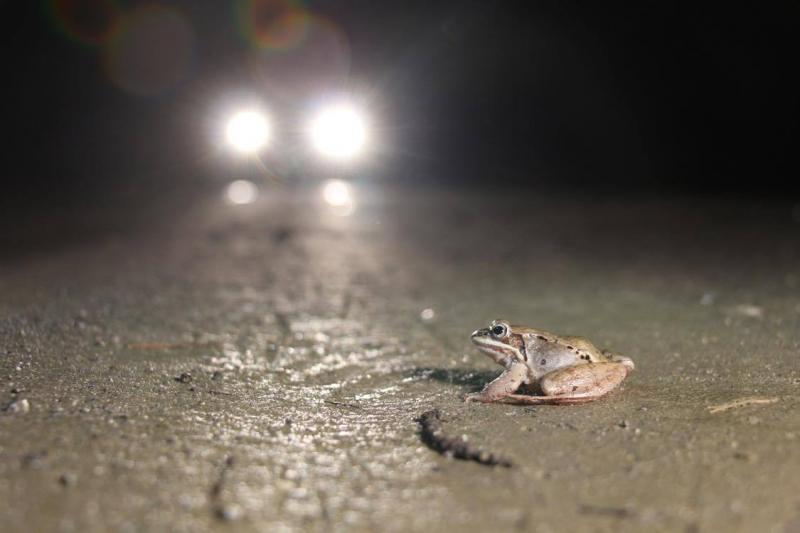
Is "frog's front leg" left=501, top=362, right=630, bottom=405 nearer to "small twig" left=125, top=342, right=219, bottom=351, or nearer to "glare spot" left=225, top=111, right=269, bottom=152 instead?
"small twig" left=125, top=342, right=219, bottom=351

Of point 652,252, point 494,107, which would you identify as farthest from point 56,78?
point 652,252

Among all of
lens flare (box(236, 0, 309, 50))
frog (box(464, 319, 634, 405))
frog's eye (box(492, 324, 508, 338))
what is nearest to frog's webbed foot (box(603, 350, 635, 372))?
frog (box(464, 319, 634, 405))

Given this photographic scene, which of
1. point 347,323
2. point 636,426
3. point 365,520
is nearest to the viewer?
point 365,520

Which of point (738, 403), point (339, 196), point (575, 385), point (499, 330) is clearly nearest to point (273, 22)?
point (339, 196)

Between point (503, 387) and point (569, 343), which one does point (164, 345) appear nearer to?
point (503, 387)

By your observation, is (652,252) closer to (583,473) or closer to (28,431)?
(583,473)

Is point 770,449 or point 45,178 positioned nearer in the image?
point 770,449
